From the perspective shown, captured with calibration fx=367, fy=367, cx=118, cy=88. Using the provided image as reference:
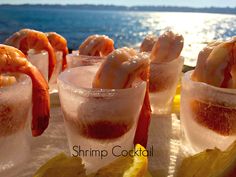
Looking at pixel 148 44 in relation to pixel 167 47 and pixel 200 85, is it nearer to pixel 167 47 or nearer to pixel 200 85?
pixel 167 47

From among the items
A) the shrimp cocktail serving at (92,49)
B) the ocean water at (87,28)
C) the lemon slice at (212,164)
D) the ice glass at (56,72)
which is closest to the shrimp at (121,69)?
the lemon slice at (212,164)

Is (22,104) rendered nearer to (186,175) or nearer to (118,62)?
(118,62)

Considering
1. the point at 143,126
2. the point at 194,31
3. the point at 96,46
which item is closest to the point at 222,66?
the point at 143,126

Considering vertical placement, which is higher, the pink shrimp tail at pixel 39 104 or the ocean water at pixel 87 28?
the pink shrimp tail at pixel 39 104

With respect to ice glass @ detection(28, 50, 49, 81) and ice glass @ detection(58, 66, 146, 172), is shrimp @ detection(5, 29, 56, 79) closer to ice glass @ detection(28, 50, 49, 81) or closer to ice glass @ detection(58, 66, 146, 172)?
ice glass @ detection(28, 50, 49, 81)

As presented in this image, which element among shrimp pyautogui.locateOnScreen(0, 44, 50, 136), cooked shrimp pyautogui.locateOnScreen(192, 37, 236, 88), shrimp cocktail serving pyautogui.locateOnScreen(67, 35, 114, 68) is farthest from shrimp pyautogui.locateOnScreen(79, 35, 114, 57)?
cooked shrimp pyautogui.locateOnScreen(192, 37, 236, 88)

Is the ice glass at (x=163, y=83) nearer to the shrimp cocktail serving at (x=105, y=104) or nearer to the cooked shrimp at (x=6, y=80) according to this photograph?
the shrimp cocktail serving at (x=105, y=104)
